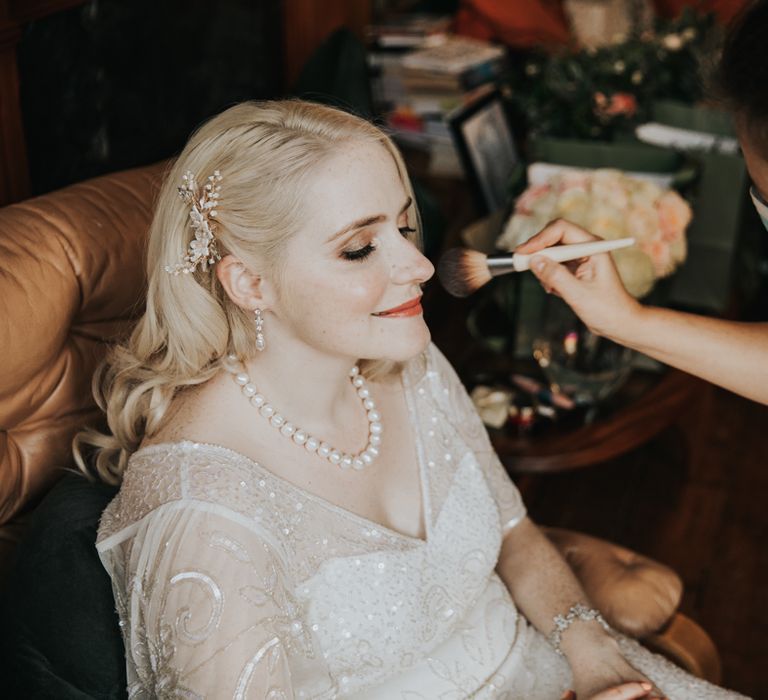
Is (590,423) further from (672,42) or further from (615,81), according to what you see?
(672,42)

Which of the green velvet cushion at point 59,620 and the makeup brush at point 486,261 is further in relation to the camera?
the makeup brush at point 486,261

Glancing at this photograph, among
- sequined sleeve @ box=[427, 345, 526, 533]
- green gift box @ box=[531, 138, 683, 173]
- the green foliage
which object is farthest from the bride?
the green foliage

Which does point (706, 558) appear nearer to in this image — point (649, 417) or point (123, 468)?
point (649, 417)

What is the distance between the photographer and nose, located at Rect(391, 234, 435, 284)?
138 centimetres

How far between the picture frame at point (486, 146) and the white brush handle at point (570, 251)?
3.58ft

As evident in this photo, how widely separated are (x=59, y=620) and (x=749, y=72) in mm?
1068

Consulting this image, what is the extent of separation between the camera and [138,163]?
226 cm

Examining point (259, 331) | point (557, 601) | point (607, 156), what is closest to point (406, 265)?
point (259, 331)

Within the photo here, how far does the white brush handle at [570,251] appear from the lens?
4.67ft

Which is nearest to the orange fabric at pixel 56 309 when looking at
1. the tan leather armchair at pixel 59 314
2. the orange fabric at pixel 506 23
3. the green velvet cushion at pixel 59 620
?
the tan leather armchair at pixel 59 314

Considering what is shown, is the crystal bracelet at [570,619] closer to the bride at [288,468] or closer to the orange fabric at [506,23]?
the bride at [288,468]

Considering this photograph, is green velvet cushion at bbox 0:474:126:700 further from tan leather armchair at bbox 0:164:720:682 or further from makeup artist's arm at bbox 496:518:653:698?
makeup artist's arm at bbox 496:518:653:698

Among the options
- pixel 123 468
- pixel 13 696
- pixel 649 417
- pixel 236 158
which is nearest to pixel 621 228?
pixel 649 417

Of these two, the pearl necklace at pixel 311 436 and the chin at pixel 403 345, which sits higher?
the chin at pixel 403 345
